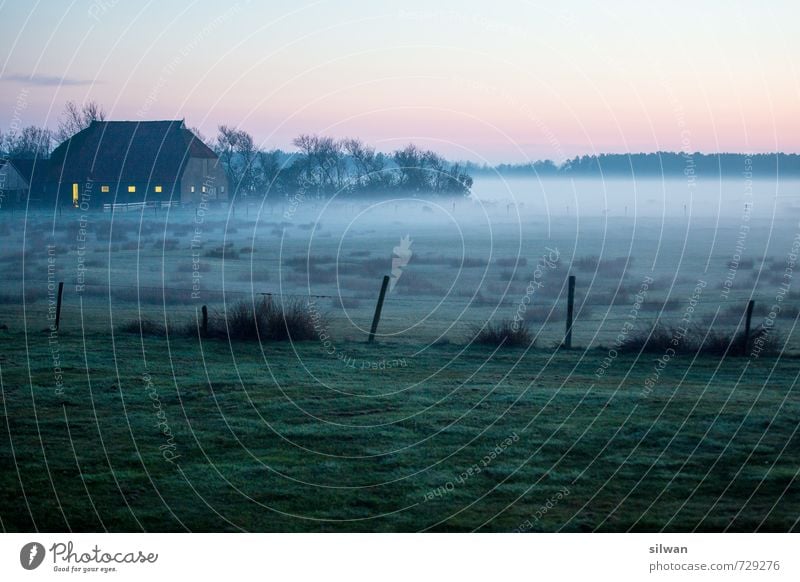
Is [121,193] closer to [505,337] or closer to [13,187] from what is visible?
[13,187]

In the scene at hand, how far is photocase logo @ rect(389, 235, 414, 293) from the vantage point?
97.4 ft

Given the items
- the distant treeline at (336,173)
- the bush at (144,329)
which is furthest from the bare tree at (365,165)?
the bush at (144,329)

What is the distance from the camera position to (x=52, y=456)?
890cm

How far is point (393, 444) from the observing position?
31.1ft

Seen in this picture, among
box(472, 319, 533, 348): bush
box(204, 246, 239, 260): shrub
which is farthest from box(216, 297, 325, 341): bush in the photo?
box(204, 246, 239, 260): shrub

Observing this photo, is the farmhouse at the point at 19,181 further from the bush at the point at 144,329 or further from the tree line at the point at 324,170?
the bush at the point at 144,329

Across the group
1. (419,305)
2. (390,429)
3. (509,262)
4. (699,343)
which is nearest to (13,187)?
(509,262)

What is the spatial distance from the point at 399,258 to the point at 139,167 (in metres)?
24.3

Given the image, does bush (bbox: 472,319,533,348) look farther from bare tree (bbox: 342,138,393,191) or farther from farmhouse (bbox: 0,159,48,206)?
farmhouse (bbox: 0,159,48,206)

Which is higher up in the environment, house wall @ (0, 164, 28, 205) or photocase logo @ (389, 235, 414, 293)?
house wall @ (0, 164, 28, 205)

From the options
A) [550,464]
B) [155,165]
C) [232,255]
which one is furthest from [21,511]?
[155,165]

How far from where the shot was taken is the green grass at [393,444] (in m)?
7.50
